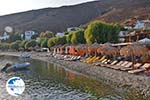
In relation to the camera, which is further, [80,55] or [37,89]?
[80,55]

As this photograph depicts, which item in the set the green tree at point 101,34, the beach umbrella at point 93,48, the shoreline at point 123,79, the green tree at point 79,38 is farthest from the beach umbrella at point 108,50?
the green tree at point 79,38

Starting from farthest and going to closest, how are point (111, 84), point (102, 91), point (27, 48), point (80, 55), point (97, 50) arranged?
point (27, 48) < point (80, 55) < point (97, 50) < point (111, 84) < point (102, 91)

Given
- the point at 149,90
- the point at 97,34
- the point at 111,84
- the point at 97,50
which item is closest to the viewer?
the point at 149,90

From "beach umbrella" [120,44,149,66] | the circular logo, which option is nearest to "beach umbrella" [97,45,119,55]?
"beach umbrella" [120,44,149,66]

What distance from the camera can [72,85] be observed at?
30.2m

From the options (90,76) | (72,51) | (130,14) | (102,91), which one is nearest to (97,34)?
Answer: (72,51)

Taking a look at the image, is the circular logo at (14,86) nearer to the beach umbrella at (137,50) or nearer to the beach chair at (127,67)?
the beach chair at (127,67)

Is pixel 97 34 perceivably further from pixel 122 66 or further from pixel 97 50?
pixel 122 66

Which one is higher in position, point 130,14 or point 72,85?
point 130,14

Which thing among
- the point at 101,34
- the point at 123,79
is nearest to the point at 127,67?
the point at 123,79

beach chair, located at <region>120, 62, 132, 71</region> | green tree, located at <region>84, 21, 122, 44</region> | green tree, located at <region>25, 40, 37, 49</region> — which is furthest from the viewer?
green tree, located at <region>25, 40, 37, 49</region>

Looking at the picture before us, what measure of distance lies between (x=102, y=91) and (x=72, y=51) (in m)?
39.6

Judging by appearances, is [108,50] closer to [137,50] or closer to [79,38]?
[137,50]

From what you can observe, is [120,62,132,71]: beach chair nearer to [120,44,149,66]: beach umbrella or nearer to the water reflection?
[120,44,149,66]: beach umbrella
